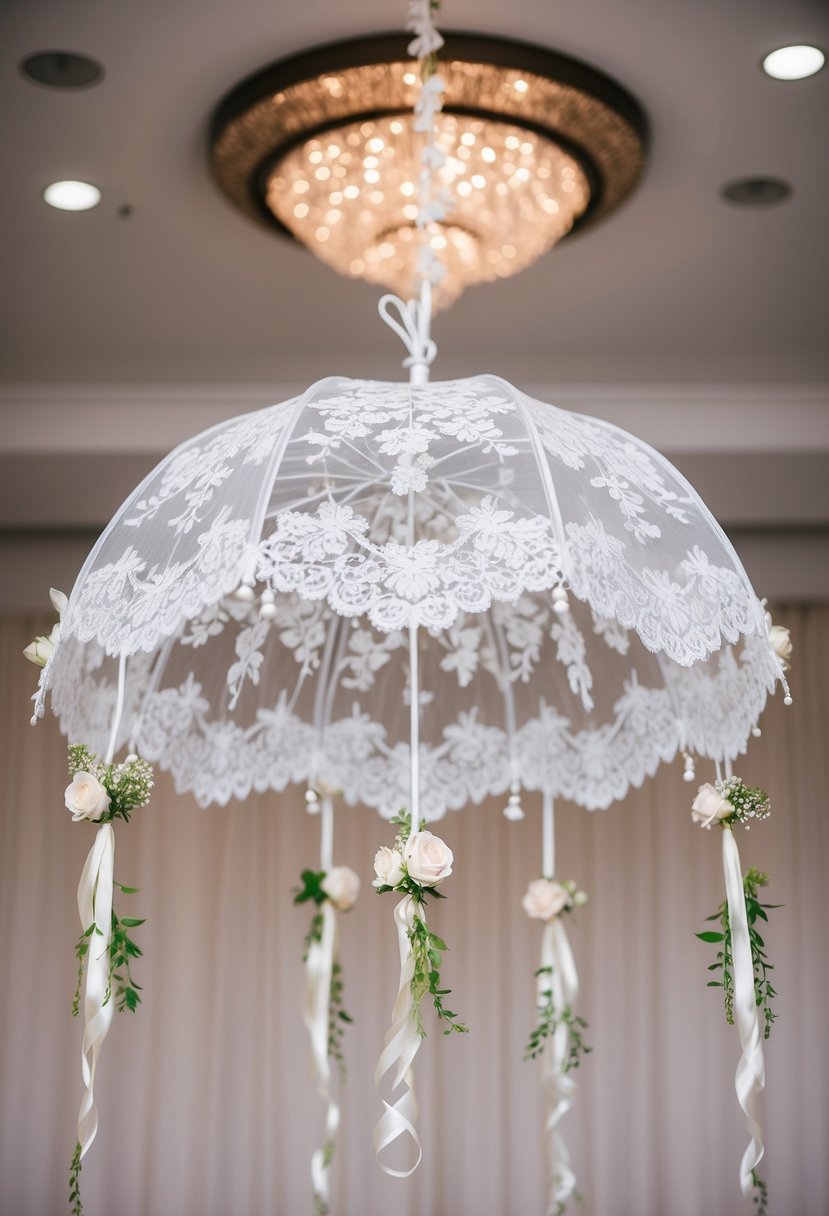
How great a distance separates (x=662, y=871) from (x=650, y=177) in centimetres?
284

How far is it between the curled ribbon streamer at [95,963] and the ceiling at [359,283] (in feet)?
4.89

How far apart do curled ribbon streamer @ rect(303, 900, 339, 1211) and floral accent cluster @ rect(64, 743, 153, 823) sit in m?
1.55

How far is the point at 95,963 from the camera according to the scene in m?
1.79

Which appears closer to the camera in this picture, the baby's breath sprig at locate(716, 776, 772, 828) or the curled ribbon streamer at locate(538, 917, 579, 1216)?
the baby's breath sprig at locate(716, 776, 772, 828)

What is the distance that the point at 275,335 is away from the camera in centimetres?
365

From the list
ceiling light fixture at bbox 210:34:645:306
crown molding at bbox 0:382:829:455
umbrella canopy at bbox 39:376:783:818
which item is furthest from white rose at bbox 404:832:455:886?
crown molding at bbox 0:382:829:455

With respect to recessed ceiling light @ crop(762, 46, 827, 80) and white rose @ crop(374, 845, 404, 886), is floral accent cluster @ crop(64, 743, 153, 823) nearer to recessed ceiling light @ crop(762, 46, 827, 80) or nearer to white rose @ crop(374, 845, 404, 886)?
white rose @ crop(374, 845, 404, 886)

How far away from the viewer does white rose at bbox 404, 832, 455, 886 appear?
5.60 feet

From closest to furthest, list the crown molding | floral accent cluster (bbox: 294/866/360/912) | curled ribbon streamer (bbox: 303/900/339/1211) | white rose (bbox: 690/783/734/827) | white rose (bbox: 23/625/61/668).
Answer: white rose (bbox: 23/625/61/668) < white rose (bbox: 690/783/734/827) < curled ribbon streamer (bbox: 303/900/339/1211) < floral accent cluster (bbox: 294/866/360/912) < the crown molding

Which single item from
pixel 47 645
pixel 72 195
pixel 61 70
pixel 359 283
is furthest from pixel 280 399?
pixel 47 645

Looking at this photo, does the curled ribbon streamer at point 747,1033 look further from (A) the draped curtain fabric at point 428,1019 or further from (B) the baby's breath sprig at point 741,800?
(A) the draped curtain fabric at point 428,1019

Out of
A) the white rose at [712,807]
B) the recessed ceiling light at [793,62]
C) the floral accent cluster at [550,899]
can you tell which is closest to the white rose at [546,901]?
the floral accent cluster at [550,899]

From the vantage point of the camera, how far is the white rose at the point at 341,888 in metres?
3.43

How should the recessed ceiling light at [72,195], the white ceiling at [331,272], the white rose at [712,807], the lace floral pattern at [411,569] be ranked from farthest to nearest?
1. the recessed ceiling light at [72,195]
2. the white ceiling at [331,272]
3. the white rose at [712,807]
4. the lace floral pattern at [411,569]
